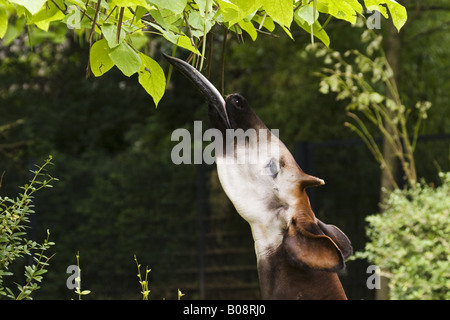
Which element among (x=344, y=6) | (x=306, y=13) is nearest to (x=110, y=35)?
(x=306, y=13)

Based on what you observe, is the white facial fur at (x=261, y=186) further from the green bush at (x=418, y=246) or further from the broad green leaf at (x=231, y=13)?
the green bush at (x=418, y=246)

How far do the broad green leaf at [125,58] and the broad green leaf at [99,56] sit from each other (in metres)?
0.10

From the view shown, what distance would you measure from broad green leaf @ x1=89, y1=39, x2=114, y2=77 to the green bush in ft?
9.54

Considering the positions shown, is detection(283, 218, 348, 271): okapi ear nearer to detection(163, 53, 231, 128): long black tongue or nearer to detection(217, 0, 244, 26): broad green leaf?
detection(163, 53, 231, 128): long black tongue

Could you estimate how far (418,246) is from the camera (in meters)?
4.42

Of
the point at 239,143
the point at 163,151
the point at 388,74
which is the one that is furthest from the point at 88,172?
the point at 239,143

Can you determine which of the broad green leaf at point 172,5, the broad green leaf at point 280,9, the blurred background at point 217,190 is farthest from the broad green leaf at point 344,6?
the blurred background at point 217,190

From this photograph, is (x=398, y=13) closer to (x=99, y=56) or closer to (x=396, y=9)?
(x=396, y=9)

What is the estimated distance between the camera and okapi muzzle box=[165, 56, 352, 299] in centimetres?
→ 145

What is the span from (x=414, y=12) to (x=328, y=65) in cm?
137

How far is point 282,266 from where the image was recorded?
147cm

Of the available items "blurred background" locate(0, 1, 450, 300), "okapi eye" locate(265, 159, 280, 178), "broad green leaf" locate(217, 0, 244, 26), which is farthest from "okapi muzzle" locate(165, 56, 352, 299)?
"blurred background" locate(0, 1, 450, 300)

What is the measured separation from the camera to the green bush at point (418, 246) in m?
4.21

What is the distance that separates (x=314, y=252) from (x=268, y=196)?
0.18m
